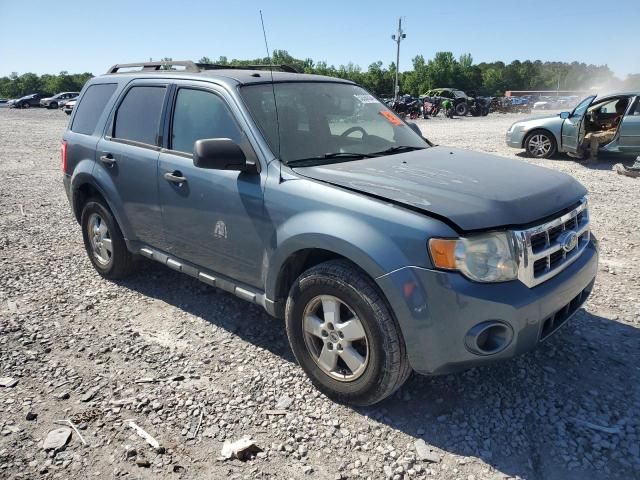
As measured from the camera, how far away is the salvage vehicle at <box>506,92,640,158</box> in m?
10.5

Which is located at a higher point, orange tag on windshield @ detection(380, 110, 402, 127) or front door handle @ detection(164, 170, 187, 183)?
orange tag on windshield @ detection(380, 110, 402, 127)

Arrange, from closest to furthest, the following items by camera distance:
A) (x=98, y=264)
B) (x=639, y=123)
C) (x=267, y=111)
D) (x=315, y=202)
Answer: (x=315, y=202) → (x=267, y=111) → (x=98, y=264) → (x=639, y=123)

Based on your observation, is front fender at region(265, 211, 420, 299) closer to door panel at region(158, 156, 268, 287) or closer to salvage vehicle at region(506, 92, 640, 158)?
door panel at region(158, 156, 268, 287)

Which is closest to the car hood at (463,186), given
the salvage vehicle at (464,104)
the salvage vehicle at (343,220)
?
the salvage vehicle at (343,220)

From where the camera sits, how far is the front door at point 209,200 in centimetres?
323

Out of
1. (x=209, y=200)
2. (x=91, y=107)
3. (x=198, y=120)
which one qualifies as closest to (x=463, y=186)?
(x=209, y=200)

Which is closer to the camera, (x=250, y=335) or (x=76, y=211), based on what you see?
(x=250, y=335)

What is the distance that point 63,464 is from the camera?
2.57 m

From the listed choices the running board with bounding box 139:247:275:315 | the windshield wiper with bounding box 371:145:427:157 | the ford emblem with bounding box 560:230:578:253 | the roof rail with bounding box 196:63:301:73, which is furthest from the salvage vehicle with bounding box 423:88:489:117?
the ford emblem with bounding box 560:230:578:253

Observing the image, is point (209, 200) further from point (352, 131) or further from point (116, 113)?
point (116, 113)

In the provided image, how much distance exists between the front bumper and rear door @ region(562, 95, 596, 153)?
961cm

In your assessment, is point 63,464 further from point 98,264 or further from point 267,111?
point 98,264

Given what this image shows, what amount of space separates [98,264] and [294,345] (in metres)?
2.72

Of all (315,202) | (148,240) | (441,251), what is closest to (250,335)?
(148,240)
